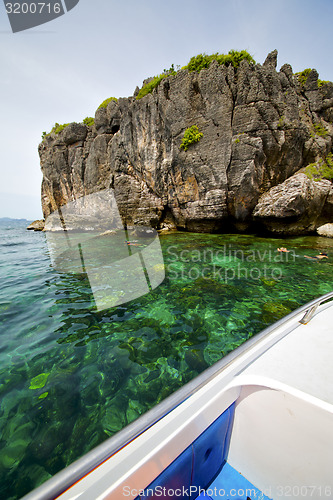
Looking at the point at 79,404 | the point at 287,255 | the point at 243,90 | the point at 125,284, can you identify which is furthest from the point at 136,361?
the point at 243,90

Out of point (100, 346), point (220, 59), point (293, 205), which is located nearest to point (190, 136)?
point (220, 59)

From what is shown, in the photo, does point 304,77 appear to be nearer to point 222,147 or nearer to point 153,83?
point 222,147

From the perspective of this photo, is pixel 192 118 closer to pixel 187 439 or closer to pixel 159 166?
pixel 159 166

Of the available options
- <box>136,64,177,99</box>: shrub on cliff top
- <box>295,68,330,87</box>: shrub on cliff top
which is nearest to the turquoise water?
<box>295,68,330,87</box>: shrub on cliff top

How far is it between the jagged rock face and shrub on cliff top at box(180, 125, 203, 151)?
1.29 feet

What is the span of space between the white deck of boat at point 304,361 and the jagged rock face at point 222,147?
1187 centimetres

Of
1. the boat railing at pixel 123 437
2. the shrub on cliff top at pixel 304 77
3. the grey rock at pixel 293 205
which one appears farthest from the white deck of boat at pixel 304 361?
the shrub on cliff top at pixel 304 77

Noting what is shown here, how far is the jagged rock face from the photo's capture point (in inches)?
481

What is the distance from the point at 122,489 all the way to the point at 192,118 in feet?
58.2

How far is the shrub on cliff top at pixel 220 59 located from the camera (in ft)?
41.2

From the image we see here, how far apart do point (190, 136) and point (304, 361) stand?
53.1 ft

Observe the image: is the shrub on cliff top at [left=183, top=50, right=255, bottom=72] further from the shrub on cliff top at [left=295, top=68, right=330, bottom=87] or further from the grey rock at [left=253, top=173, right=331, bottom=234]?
the grey rock at [left=253, top=173, right=331, bottom=234]

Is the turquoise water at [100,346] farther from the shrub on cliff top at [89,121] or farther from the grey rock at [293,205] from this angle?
the shrub on cliff top at [89,121]

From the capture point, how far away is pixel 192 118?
46.8ft
